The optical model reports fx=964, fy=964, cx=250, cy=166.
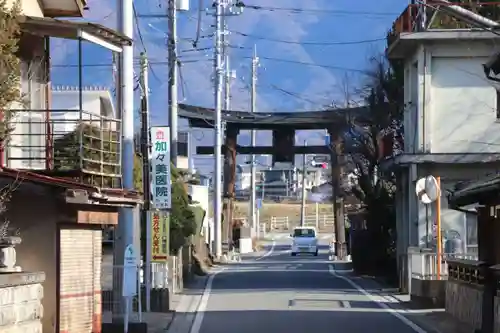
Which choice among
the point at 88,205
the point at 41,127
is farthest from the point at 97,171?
the point at 41,127

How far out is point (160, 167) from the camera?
81.0 feet

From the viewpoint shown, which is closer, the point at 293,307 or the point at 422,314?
the point at 422,314

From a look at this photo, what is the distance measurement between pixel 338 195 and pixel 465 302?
1543 inches

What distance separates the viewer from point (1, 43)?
39.0ft

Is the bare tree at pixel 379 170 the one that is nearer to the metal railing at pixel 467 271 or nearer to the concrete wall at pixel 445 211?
the concrete wall at pixel 445 211

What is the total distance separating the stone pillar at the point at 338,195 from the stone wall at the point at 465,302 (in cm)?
3188

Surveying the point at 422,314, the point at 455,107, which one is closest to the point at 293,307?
the point at 422,314

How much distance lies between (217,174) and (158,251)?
96.4 ft

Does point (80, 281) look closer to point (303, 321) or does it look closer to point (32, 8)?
point (32, 8)

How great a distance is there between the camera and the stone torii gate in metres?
55.5

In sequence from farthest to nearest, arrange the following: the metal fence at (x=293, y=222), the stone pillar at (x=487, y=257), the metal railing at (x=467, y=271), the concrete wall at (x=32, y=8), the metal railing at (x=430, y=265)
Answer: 1. the metal fence at (x=293, y=222)
2. the metal railing at (x=430, y=265)
3. the metal railing at (x=467, y=271)
4. the concrete wall at (x=32, y=8)
5. the stone pillar at (x=487, y=257)

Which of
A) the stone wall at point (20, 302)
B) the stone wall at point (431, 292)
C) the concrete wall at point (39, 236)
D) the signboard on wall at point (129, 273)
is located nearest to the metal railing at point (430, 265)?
the stone wall at point (431, 292)

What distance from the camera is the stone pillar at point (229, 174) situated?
2329 inches

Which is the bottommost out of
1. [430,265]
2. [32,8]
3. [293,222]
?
[293,222]
